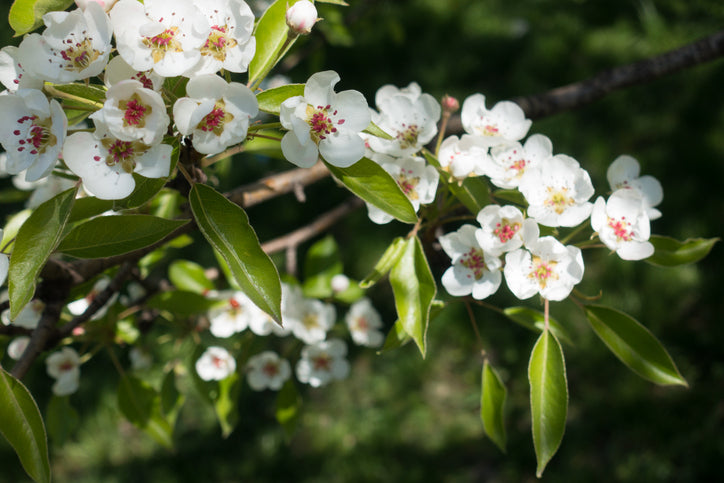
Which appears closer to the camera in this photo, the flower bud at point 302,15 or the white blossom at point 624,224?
the flower bud at point 302,15

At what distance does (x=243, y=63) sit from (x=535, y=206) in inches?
23.6

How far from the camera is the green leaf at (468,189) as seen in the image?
1.16m

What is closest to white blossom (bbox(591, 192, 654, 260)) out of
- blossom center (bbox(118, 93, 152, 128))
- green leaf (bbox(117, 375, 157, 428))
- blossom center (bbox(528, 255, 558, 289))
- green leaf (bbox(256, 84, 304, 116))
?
blossom center (bbox(528, 255, 558, 289))

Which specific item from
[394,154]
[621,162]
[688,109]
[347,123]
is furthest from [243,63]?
[688,109]

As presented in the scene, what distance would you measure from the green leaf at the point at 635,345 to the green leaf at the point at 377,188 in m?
0.55

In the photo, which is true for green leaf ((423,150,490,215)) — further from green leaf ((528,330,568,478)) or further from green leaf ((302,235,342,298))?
Answer: green leaf ((302,235,342,298))

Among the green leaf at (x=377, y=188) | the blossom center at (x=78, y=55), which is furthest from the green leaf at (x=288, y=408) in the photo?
the blossom center at (x=78, y=55)

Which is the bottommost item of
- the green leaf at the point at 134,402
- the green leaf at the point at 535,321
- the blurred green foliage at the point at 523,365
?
the blurred green foliage at the point at 523,365

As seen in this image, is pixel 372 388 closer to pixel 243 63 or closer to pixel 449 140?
pixel 449 140

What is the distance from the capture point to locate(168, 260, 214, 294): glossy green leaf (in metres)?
1.66

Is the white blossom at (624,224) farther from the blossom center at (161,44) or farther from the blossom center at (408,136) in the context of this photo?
the blossom center at (161,44)

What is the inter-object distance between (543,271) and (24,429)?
37.3 inches

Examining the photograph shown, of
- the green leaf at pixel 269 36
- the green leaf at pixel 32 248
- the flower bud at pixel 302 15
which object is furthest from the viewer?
the green leaf at pixel 269 36

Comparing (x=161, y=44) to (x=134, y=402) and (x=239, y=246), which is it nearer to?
(x=239, y=246)
